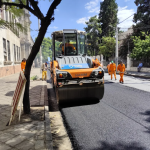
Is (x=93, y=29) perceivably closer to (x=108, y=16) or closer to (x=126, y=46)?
(x=108, y=16)

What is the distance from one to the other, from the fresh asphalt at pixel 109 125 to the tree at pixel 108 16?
109 ft

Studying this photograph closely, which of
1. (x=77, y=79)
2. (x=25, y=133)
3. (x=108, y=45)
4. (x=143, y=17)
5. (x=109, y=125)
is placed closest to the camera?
(x=25, y=133)

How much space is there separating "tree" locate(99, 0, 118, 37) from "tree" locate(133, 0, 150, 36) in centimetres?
858

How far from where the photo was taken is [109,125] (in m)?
4.17

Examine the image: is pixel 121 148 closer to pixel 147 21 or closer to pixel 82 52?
pixel 82 52

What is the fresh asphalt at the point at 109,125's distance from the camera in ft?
10.8

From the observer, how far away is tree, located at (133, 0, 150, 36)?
27.0 metres

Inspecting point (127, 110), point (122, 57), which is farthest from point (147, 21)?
point (127, 110)

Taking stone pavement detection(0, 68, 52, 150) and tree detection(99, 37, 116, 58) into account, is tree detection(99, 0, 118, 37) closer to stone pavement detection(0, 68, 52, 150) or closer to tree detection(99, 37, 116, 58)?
tree detection(99, 37, 116, 58)

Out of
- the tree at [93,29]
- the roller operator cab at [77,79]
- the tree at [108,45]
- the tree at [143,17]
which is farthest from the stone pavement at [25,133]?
the tree at [93,29]

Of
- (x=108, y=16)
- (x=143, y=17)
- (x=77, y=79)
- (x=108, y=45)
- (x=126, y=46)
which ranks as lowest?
(x=77, y=79)

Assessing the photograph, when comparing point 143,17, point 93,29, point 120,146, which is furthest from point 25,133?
point 93,29

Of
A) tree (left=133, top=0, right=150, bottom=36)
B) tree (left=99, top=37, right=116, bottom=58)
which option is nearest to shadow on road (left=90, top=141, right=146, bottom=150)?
tree (left=133, top=0, right=150, bottom=36)

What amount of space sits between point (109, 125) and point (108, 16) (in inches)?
1417
